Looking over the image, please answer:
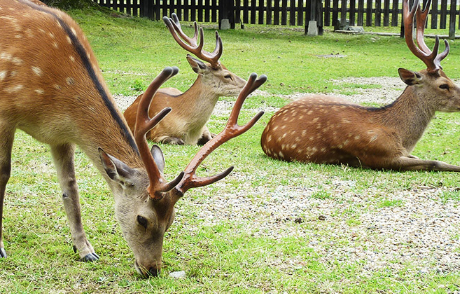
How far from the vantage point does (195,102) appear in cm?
841

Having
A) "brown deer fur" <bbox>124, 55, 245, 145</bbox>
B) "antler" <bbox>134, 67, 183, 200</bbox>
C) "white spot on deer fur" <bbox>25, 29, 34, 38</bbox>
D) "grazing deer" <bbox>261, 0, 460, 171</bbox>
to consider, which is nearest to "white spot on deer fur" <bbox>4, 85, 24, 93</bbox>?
"white spot on deer fur" <bbox>25, 29, 34, 38</bbox>

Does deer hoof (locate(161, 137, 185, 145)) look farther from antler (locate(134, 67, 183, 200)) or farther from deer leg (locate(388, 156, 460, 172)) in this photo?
antler (locate(134, 67, 183, 200))

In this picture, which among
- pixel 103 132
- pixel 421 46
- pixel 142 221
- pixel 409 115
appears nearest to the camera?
pixel 142 221

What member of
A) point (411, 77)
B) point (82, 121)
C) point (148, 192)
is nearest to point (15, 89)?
point (82, 121)

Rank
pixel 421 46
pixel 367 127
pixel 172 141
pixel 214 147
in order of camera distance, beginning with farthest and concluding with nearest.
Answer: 1. pixel 172 141
2. pixel 421 46
3. pixel 367 127
4. pixel 214 147

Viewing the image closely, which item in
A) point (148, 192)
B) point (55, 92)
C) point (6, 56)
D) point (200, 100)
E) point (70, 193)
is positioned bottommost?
point (70, 193)

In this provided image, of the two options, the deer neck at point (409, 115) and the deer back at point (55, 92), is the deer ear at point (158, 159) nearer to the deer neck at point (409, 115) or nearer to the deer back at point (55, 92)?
the deer back at point (55, 92)

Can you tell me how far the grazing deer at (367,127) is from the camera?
6.78m

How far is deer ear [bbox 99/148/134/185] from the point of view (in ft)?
12.2

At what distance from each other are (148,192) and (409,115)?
4.25 metres

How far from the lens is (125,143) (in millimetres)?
4047

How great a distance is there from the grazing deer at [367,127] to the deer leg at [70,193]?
3.02 meters

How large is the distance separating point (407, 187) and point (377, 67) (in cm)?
1051

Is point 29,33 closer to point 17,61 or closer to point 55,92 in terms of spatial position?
point 17,61
